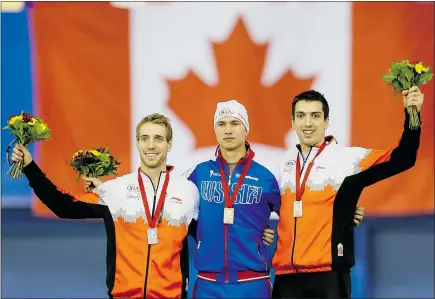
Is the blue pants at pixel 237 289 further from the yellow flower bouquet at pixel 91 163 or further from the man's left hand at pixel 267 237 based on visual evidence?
the yellow flower bouquet at pixel 91 163

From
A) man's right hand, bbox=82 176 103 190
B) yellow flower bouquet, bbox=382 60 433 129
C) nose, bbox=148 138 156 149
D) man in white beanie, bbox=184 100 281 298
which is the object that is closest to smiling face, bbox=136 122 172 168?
nose, bbox=148 138 156 149

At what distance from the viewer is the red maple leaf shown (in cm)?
498

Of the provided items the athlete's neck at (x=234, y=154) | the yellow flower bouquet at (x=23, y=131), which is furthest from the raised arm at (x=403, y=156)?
the yellow flower bouquet at (x=23, y=131)

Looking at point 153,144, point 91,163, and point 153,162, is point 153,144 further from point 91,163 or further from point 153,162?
point 91,163

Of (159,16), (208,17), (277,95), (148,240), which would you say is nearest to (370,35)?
(277,95)

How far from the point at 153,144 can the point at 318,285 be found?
1.17 m

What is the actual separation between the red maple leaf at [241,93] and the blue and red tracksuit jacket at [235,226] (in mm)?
1539

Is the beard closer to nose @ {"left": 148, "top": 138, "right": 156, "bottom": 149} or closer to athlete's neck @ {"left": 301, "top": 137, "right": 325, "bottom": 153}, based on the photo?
nose @ {"left": 148, "top": 138, "right": 156, "bottom": 149}

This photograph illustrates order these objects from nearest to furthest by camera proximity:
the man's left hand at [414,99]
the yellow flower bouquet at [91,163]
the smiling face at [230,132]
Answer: the man's left hand at [414,99]
the smiling face at [230,132]
the yellow flower bouquet at [91,163]

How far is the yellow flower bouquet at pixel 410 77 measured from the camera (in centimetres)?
322

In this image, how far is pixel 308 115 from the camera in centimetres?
345

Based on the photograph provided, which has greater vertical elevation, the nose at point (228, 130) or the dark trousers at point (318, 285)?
the nose at point (228, 130)

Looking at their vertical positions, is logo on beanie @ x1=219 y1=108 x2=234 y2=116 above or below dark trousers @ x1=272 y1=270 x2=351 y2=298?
above

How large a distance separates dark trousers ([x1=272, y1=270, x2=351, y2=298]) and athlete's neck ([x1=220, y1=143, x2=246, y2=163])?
2.32 ft
